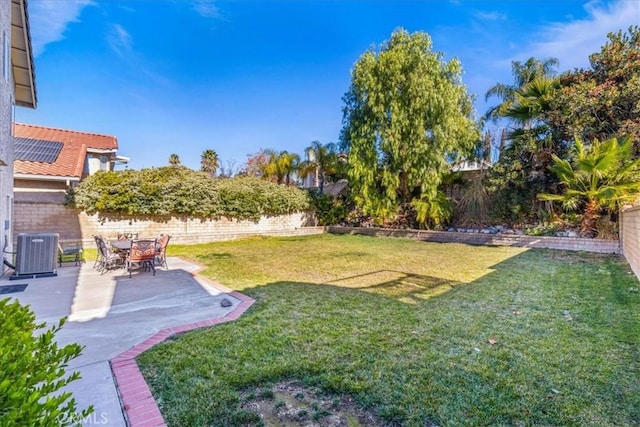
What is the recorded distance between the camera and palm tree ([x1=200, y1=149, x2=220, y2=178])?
3206 cm

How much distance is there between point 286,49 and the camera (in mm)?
17297

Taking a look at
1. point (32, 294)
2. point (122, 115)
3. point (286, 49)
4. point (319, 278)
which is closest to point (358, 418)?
point (319, 278)

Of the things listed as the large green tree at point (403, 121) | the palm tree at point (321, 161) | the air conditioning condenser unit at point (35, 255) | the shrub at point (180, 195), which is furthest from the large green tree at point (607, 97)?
the air conditioning condenser unit at point (35, 255)

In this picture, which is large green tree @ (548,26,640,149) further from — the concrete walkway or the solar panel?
the solar panel

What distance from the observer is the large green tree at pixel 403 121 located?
16.4 meters

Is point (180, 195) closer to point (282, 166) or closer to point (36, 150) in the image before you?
point (36, 150)

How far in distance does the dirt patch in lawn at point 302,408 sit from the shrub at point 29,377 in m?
1.67

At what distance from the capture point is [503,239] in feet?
46.1

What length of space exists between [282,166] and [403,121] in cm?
1045

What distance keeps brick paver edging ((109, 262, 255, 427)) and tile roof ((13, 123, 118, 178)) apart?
13861 mm

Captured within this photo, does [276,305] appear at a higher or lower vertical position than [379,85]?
lower

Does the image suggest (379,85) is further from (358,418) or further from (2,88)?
(358,418)

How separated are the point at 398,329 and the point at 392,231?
14008 mm

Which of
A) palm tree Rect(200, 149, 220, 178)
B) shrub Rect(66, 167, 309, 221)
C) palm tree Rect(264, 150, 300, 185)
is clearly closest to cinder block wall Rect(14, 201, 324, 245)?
shrub Rect(66, 167, 309, 221)
